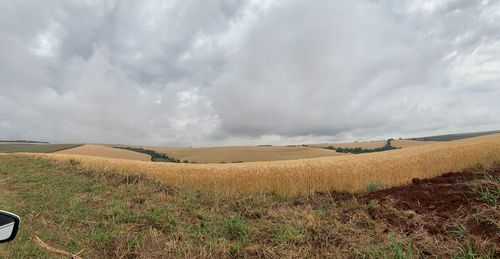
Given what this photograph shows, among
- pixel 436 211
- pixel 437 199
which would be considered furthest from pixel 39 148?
pixel 436 211

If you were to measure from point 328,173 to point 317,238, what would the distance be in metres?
10.5

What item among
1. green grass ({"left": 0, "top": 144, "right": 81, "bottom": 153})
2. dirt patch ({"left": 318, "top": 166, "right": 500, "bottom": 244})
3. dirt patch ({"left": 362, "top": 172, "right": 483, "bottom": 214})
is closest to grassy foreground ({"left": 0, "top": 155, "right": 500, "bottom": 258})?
dirt patch ({"left": 318, "top": 166, "right": 500, "bottom": 244})

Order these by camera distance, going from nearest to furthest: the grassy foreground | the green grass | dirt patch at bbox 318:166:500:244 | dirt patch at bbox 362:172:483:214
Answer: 1. the grassy foreground
2. dirt patch at bbox 318:166:500:244
3. dirt patch at bbox 362:172:483:214
4. the green grass

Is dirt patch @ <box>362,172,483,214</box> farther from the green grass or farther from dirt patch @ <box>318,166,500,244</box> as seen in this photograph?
the green grass

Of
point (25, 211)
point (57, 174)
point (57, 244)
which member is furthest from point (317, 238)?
point (57, 174)

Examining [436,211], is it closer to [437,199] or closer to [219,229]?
[437,199]

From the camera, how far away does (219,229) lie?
276 inches

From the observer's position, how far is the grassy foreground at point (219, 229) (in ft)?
17.5

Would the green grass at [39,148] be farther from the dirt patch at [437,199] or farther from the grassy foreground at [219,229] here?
the dirt patch at [437,199]

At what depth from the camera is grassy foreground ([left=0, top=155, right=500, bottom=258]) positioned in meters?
5.33

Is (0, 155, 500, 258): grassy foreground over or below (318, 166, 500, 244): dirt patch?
below

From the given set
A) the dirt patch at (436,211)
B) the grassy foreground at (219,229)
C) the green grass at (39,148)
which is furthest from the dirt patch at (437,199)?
the green grass at (39,148)

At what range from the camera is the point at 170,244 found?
5.71m

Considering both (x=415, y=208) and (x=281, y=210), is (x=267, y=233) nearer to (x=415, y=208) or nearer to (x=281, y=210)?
(x=281, y=210)
